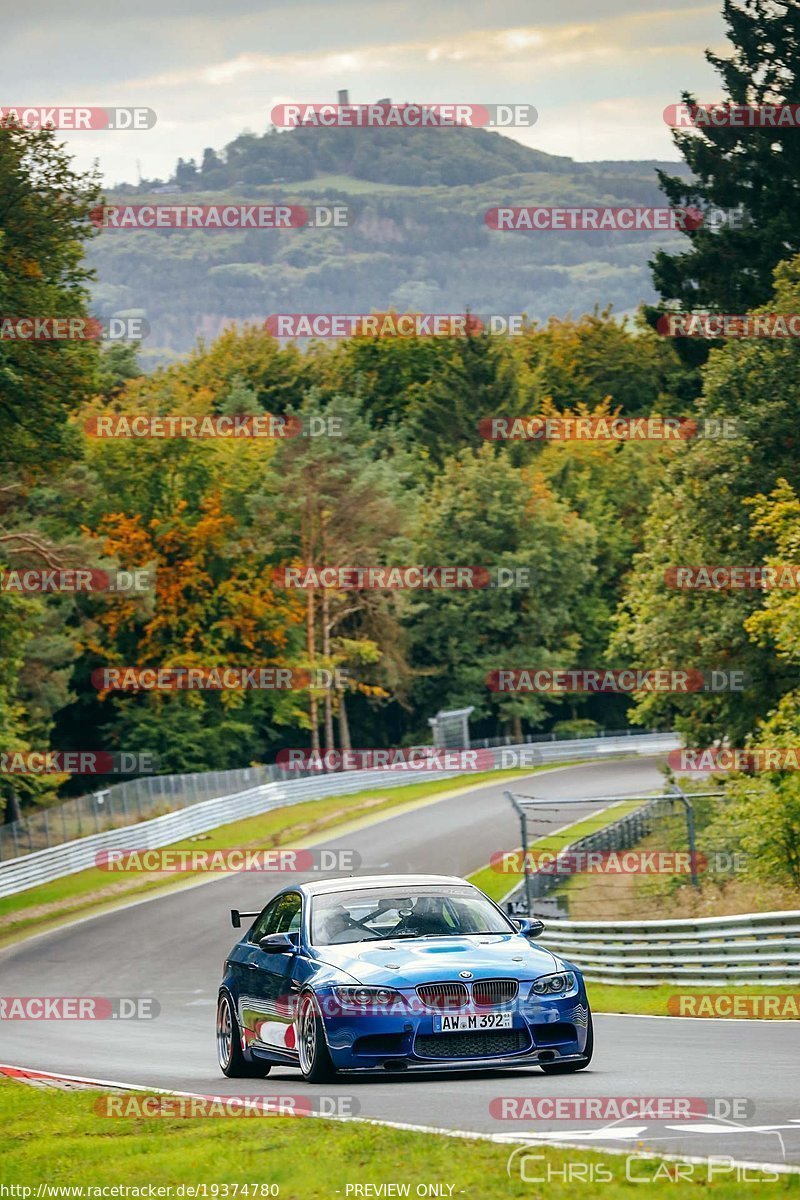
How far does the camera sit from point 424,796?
218 ft

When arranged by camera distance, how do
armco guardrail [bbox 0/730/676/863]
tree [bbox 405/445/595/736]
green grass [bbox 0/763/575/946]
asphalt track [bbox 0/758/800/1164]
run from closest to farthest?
1. asphalt track [bbox 0/758/800/1164]
2. green grass [bbox 0/763/575/946]
3. armco guardrail [bbox 0/730/676/863]
4. tree [bbox 405/445/595/736]

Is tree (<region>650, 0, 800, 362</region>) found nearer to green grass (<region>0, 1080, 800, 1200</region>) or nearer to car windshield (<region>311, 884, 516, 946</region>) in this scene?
car windshield (<region>311, 884, 516, 946</region>)

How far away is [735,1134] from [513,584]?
79189 millimetres

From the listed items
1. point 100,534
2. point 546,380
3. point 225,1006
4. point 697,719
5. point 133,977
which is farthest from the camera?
point 546,380

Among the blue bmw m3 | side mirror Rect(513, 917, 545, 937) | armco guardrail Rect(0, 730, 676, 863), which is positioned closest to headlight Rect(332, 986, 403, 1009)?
the blue bmw m3

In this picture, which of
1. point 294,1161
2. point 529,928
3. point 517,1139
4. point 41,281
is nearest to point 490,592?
point 41,281

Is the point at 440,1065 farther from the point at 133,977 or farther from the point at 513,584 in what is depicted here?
the point at 513,584

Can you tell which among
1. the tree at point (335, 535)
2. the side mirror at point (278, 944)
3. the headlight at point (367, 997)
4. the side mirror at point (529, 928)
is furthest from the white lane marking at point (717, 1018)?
the tree at point (335, 535)

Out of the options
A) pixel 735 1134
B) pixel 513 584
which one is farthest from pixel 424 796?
pixel 735 1134

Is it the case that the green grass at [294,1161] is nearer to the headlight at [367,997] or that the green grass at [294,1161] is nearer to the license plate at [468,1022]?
the headlight at [367,997]

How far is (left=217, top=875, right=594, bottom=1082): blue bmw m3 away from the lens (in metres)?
11.5

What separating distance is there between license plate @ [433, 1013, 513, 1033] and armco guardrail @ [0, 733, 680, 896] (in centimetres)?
3662

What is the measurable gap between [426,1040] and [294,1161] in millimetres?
3170

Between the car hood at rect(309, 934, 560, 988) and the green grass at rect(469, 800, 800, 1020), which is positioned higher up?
the car hood at rect(309, 934, 560, 988)
